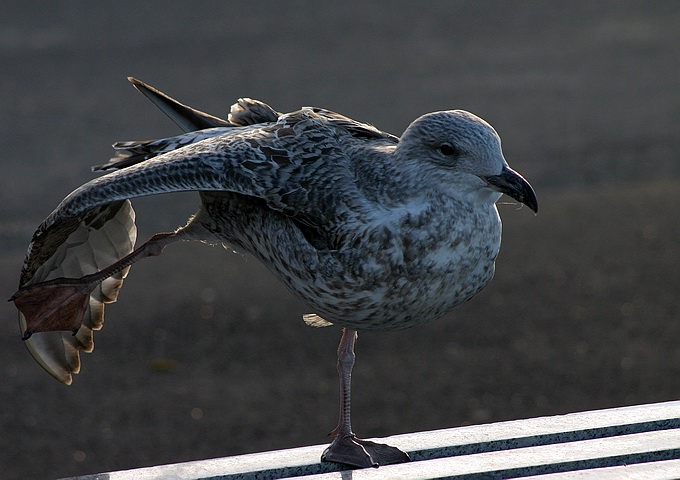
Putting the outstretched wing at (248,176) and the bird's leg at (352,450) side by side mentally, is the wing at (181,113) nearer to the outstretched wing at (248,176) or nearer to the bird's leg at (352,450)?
the outstretched wing at (248,176)

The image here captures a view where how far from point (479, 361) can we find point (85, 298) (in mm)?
3509

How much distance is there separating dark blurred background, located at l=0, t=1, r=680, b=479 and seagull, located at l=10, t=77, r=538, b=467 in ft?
8.07

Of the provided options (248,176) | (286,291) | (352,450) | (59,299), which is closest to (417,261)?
(248,176)

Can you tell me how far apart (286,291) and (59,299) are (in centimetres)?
402

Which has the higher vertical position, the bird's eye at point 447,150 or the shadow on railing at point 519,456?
the bird's eye at point 447,150

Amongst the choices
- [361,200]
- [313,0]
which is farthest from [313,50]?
[361,200]

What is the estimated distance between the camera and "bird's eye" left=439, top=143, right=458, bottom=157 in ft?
14.3

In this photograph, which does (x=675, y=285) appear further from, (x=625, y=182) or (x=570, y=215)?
(x=625, y=182)

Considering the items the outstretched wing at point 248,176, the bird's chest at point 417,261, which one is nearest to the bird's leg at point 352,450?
the bird's chest at point 417,261

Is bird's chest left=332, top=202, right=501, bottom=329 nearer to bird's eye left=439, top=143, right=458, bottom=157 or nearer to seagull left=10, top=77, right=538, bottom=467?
seagull left=10, top=77, right=538, bottom=467

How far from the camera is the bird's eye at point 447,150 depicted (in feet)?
14.3

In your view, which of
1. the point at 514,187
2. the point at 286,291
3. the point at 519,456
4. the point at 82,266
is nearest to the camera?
the point at 514,187

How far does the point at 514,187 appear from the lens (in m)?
4.25

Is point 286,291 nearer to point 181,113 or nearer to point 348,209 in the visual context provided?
point 181,113
